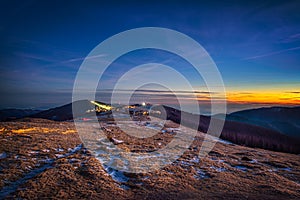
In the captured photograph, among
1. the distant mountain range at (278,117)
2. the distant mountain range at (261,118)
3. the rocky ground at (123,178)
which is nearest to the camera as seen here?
the rocky ground at (123,178)

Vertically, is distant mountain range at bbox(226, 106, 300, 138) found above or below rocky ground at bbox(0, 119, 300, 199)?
below

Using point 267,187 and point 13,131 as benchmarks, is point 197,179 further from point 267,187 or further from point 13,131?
point 13,131

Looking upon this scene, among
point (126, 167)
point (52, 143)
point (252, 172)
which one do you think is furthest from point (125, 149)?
point (252, 172)

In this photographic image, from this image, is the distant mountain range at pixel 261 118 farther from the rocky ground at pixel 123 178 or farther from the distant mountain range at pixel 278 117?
the rocky ground at pixel 123 178

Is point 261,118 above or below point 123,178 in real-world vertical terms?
below

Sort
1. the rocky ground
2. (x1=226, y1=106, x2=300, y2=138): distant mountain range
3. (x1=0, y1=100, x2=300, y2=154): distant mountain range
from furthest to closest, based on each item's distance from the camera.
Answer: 1. (x1=226, y1=106, x2=300, y2=138): distant mountain range
2. (x1=0, y1=100, x2=300, y2=154): distant mountain range
3. the rocky ground

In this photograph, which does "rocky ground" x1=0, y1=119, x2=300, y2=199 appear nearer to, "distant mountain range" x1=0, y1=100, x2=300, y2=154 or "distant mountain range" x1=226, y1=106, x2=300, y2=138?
"distant mountain range" x1=0, y1=100, x2=300, y2=154

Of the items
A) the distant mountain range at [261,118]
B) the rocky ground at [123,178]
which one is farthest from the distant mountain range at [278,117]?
the rocky ground at [123,178]

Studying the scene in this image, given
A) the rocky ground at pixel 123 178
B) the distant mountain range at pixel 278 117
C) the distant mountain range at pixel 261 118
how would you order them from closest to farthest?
1. the rocky ground at pixel 123 178
2. the distant mountain range at pixel 261 118
3. the distant mountain range at pixel 278 117

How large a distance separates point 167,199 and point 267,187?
5.91 metres

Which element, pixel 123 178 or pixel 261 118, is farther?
pixel 261 118

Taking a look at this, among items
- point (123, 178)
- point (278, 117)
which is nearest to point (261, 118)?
point (278, 117)

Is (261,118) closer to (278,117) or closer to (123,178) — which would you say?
(278,117)

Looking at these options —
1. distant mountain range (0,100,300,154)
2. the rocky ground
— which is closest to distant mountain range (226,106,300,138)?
distant mountain range (0,100,300,154)
